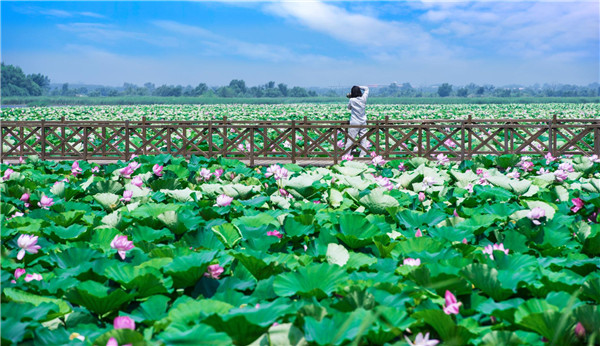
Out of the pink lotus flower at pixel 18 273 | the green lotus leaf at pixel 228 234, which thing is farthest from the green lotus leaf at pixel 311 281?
the pink lotus flower at pixel 18 273

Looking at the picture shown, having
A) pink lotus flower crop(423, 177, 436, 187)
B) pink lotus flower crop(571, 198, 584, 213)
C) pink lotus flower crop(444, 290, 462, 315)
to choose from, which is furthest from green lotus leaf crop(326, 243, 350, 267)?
pink lotus flower crop(423, 177, 436, 187)

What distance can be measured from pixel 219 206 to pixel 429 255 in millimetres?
1660

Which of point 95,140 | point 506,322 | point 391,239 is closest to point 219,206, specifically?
point 391,239

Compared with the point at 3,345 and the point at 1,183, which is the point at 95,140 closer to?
the point at 1,183

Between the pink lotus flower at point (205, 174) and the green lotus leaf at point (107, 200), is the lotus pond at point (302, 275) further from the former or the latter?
the pink lotus flower at point (205, 174)

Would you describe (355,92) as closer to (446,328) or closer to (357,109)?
(357,109)

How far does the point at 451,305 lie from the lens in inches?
79.4

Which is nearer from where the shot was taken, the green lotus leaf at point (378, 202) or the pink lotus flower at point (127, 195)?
the green lotus leaf at point (378, 202)

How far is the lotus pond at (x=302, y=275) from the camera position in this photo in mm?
1831

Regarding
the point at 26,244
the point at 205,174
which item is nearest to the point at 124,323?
the point at 26,244

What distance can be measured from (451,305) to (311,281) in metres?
0.49

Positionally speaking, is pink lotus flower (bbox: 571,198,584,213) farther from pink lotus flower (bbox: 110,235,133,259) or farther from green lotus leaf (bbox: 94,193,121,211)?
green lotus leaf (bbox: 94,193,121,211)

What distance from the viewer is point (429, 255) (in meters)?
2.59

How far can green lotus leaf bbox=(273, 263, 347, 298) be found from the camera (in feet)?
7.01
